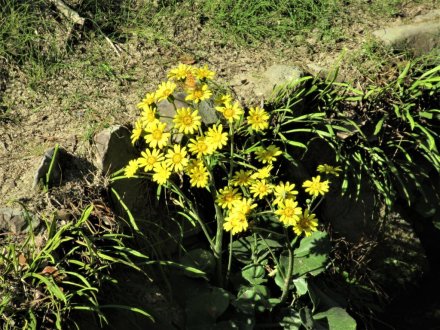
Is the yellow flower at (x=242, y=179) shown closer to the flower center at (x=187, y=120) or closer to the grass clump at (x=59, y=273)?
the flower center at (x=187, y=120)

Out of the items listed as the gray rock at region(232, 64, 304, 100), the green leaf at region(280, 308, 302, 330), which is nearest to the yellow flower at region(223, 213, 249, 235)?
the green leaf at region(280, 308, 302, 330)

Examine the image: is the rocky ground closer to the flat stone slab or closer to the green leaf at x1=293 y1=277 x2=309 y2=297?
the flat stone slab

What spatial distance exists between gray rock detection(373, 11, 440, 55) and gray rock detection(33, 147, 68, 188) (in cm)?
202

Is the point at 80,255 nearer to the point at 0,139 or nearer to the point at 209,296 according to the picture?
the point at 209,296

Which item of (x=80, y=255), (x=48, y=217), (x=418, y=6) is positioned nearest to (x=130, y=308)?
(x=80, y=255)

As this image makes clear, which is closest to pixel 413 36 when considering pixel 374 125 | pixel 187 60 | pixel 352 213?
pixel 374 125

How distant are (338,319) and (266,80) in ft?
4.30

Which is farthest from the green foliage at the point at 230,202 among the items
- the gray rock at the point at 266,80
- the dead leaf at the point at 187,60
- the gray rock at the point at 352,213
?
the gray rock at the point at 352,213

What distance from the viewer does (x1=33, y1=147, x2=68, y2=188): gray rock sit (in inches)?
114

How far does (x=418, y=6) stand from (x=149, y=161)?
7.94 ft

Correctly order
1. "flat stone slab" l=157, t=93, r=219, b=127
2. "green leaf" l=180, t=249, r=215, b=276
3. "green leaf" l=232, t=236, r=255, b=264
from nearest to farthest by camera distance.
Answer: "green leaf" l=180, t=249, r=215, b=276
"green leaf" l=232, t=236, r=255, b=264
"flat stone slab" l=157, t=93, r=219, b=127

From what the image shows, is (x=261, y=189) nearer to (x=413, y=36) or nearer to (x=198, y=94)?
(x=198, y=94)

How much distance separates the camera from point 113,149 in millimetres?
3051

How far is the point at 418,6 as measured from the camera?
4.22 meters
